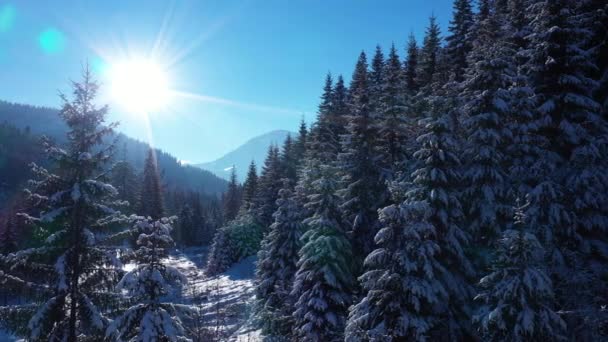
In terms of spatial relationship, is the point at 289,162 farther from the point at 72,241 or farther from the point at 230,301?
the point at 72,241

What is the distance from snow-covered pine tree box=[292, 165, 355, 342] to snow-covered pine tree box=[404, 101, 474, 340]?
6.59m

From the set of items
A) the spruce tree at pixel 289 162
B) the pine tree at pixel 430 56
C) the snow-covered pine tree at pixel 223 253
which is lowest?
the snow-covered pine tree at pixel 223 253

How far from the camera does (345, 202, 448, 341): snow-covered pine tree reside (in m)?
14.3

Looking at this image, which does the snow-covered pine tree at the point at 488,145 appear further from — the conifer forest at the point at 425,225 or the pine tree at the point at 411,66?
the pine tree at the point at 411,66

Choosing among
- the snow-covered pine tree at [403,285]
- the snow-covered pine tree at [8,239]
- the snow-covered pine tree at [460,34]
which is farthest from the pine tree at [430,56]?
the snow-covered pine tree at [8,239]

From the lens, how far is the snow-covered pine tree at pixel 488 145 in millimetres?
16766

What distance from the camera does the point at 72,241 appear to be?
13.1m

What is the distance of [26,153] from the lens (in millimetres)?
A: 183500

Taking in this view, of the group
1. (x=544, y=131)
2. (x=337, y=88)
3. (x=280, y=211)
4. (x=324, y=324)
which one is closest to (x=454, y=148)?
(x=544, y=131)

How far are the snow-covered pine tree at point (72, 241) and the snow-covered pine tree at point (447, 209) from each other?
1220 centimetres

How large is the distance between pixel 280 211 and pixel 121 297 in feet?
54.0

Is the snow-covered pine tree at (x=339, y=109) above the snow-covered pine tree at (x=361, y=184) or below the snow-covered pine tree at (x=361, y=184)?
above

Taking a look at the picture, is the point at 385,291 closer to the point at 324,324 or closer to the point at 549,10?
the point at 324,324

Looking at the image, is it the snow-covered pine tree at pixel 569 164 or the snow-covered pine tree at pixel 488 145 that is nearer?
the snow-covered pine tree at pixel 569 164
